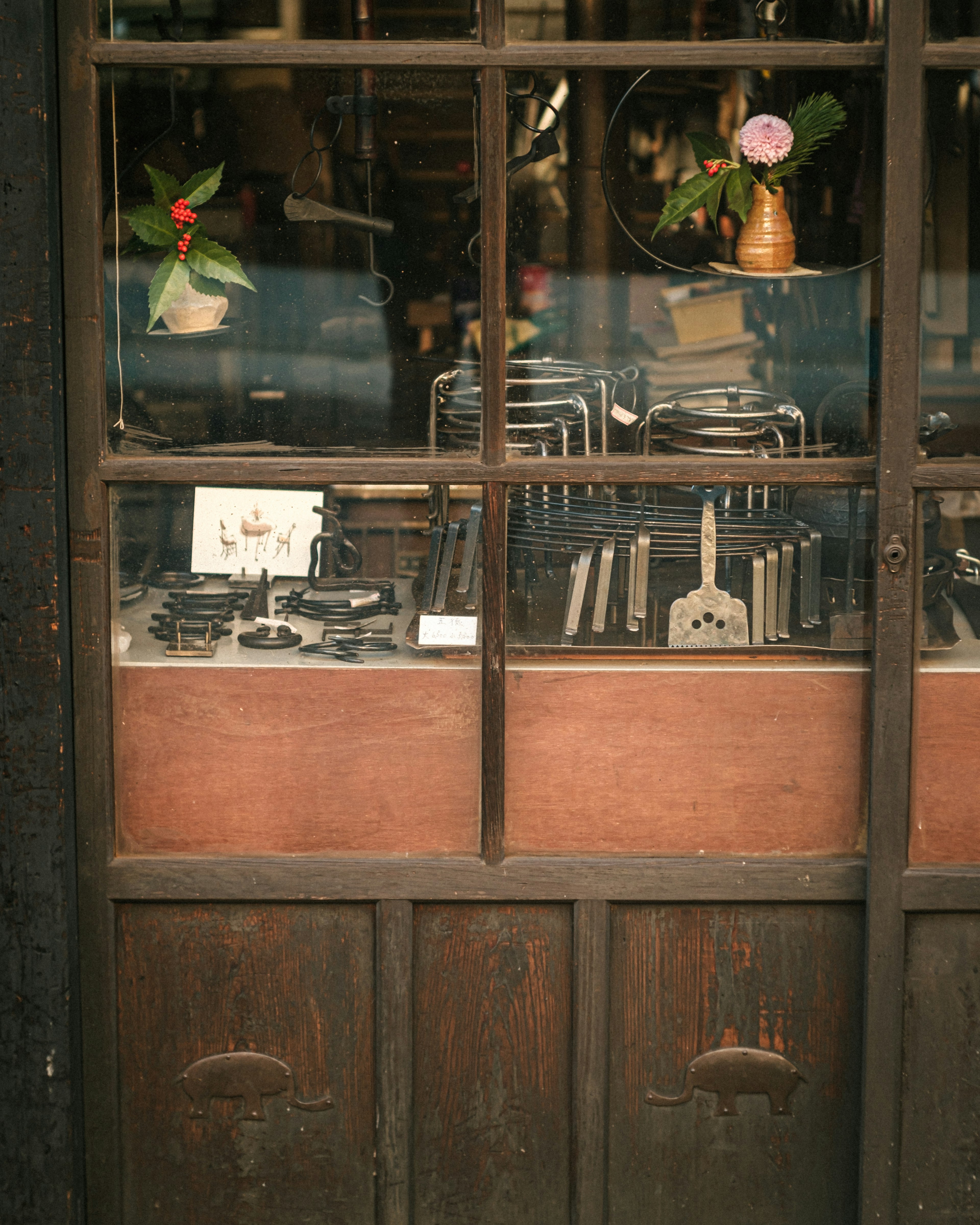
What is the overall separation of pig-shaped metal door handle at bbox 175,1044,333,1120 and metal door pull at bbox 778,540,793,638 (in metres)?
1.24

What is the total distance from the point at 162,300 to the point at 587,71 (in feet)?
2.89

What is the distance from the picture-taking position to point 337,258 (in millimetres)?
2254

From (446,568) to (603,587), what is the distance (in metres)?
0.30

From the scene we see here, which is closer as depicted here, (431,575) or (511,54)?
(511,54)

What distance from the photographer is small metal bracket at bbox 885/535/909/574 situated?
216cm

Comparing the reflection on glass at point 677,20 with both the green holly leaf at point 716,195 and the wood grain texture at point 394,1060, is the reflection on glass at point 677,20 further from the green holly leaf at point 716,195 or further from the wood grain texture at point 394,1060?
the wood grain texture at point 394,1060

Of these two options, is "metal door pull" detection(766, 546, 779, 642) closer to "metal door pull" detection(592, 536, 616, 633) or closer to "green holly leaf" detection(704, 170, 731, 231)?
"metal door pull" detection(592, 536, 616, 633)

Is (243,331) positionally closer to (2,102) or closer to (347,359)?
(347,359)

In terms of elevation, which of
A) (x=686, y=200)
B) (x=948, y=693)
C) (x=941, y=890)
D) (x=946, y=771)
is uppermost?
(x=686, y=200)

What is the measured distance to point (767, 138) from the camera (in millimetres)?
2193

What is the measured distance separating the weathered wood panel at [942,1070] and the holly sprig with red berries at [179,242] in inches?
69.1

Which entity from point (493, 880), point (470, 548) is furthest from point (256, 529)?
point (493, 880)

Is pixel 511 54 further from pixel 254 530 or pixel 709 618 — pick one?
pixel 709 618

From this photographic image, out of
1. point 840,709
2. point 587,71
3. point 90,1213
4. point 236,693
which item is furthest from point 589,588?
point 90,1213
